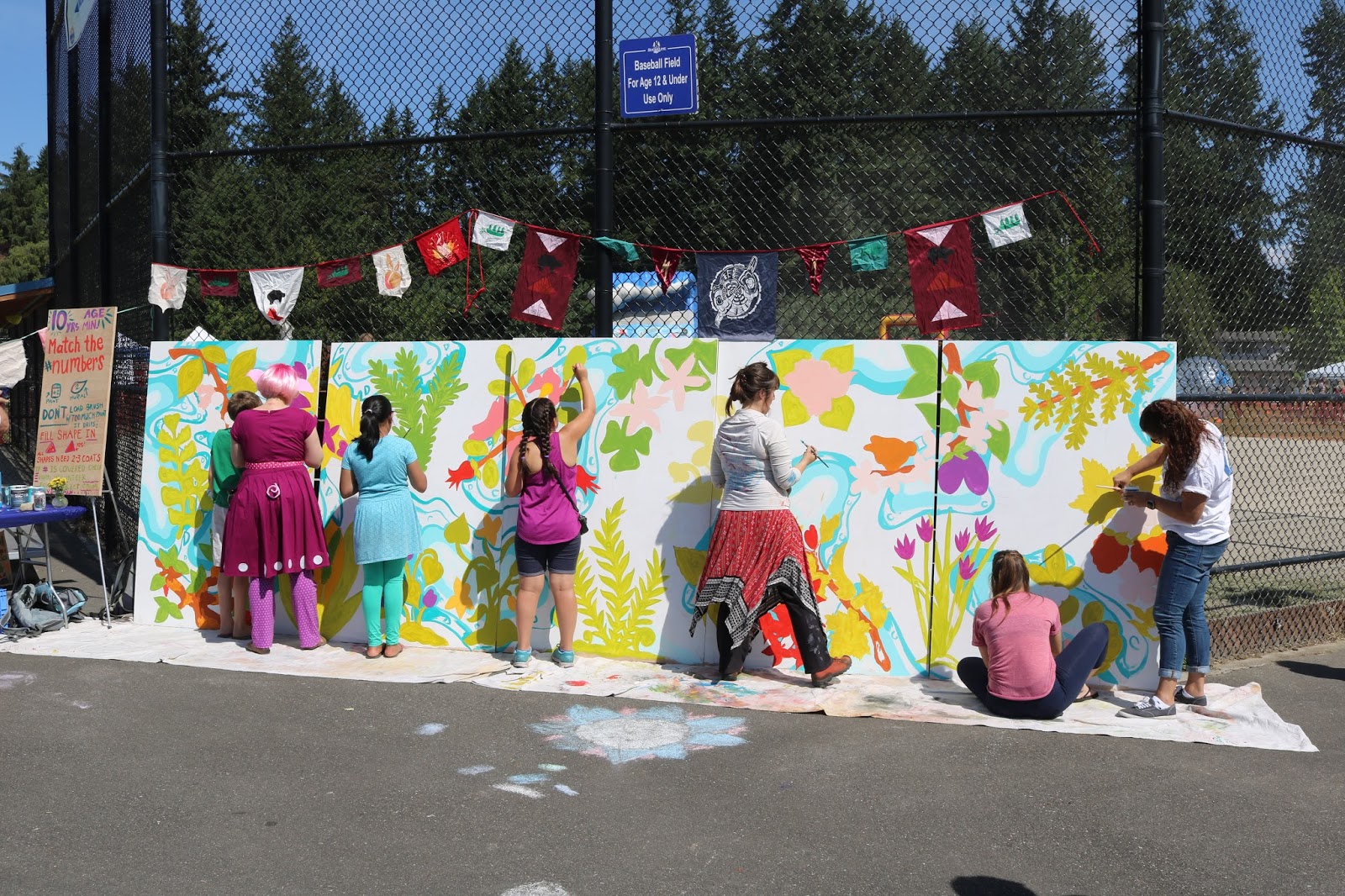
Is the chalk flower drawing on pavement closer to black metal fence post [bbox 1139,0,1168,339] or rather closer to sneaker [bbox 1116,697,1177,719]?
sneaker [bbox 1116,697,1177,719]

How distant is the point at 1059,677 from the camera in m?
5.59

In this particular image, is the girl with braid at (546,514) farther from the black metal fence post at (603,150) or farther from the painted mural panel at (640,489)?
the black metal fence post at (603,150)

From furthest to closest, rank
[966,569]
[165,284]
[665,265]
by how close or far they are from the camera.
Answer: [165,284], [665,265], [966,569]

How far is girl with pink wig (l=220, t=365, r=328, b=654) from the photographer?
691 cm

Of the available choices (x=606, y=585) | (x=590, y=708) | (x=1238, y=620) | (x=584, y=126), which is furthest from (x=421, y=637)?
(x=1238, y=620)

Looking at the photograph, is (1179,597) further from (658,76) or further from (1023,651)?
(658,76)

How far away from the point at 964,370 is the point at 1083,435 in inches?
28.2

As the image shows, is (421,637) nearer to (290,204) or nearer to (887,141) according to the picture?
(887,141)

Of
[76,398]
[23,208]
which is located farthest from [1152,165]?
[23,208]

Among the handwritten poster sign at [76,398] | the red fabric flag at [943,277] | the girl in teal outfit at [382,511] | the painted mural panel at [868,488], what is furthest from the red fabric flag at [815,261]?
the handwritten poster sign at [76,398]

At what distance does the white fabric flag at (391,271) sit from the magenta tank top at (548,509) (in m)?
1.85

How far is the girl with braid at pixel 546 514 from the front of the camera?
21.1 ft

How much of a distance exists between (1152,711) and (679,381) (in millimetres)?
3040

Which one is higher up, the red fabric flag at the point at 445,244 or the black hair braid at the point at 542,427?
the red fabric flag at the point at 445,244
